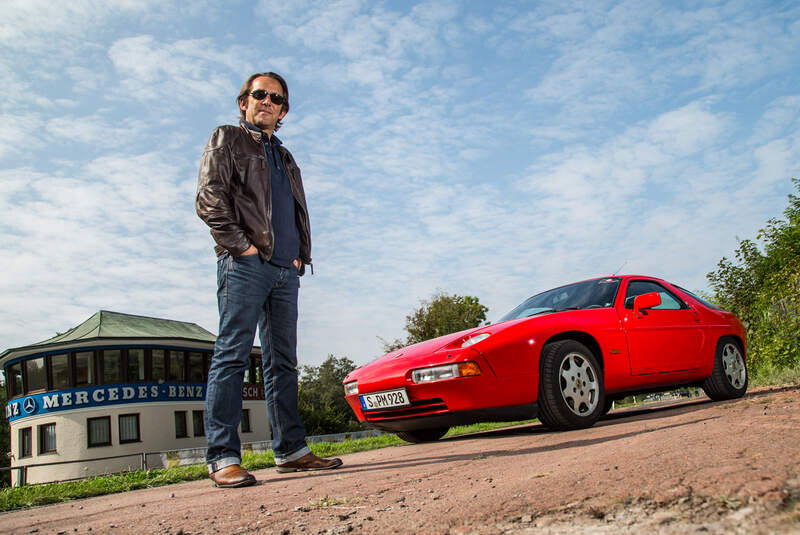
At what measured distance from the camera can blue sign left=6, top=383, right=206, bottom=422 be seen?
2691 centimetres

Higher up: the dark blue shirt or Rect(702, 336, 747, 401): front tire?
the dark blue shirt

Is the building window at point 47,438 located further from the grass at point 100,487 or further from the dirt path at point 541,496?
the dirt path at point 541,496

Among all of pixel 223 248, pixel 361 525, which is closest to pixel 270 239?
pixel 223 248

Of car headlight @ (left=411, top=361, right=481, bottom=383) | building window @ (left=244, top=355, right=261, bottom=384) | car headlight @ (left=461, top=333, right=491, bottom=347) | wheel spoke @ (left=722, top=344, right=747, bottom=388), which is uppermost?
building window @ (left=244, top=355, right=261, bottom=384)

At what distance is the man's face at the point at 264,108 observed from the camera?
Result: 3.71 metres

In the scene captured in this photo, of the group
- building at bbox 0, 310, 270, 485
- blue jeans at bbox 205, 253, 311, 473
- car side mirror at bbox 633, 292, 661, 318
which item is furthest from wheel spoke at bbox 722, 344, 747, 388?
building at bbox 0, 310, 270, 485

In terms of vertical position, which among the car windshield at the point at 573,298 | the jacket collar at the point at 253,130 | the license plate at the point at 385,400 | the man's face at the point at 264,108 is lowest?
the license plate at the point at 385,400

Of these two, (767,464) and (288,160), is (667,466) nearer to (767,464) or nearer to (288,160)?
(767,464)

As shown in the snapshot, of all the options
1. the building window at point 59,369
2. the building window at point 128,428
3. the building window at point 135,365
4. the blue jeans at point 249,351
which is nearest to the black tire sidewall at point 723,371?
the blue jeans at point 249,351

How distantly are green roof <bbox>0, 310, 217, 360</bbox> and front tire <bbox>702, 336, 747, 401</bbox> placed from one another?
27673mm

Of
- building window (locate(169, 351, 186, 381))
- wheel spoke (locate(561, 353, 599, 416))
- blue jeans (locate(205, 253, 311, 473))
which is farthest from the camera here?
building window (locate(169, 351, 186, 381))

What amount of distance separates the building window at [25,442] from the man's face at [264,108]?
3033 cm

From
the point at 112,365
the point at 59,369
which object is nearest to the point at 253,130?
the point at 112,365

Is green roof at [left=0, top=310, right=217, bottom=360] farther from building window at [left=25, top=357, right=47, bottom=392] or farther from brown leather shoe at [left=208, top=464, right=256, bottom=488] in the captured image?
brown leather shoe at [left=208, top=464, right=256, bottom=488]
